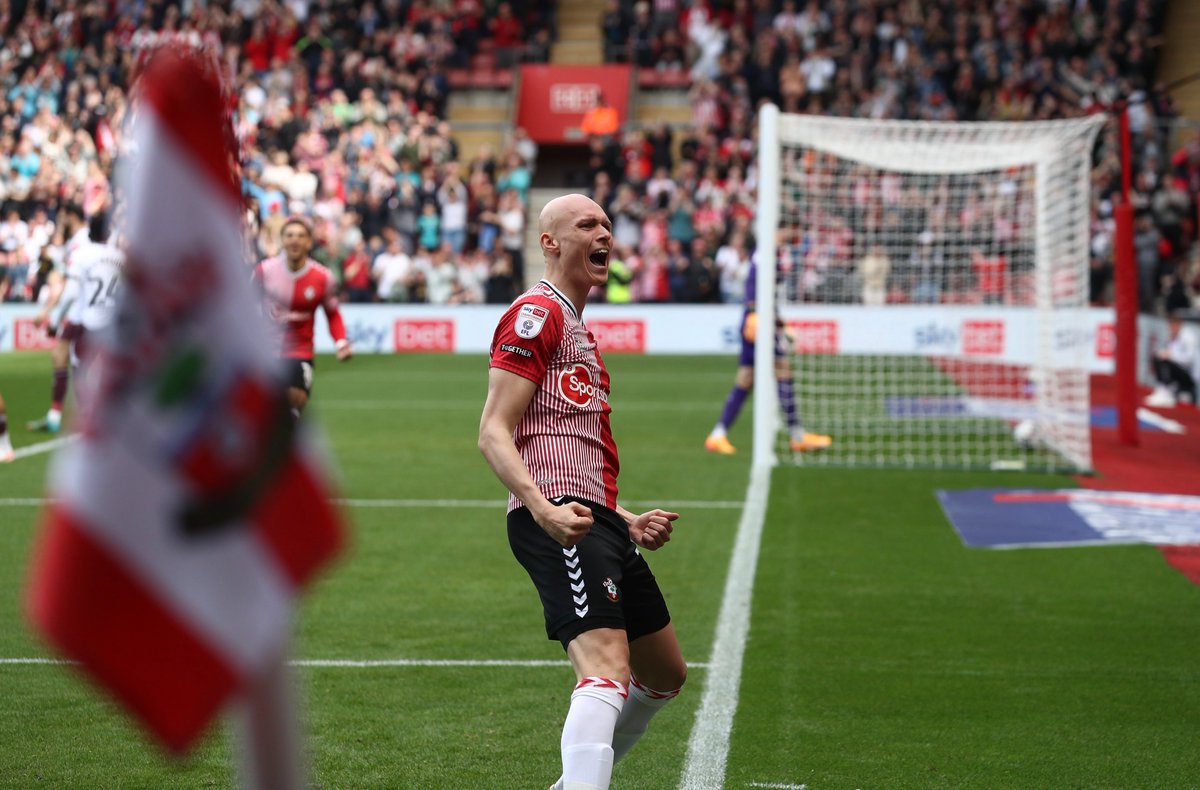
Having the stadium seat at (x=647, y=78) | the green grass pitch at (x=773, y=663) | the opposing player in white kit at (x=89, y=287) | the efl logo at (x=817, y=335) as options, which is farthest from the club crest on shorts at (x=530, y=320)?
the stadium seat at (x=647, y=78)

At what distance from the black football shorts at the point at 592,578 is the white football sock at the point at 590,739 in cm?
20

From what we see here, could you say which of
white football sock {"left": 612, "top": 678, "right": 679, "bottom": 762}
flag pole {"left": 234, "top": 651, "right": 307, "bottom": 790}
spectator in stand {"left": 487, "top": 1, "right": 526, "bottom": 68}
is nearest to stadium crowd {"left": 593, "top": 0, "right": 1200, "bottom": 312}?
spectator in stand {"left": 487, "top": 1, "right": 526, "bottom": 68}

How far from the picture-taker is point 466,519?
11.3 m

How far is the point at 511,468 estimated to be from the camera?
420 centimetres

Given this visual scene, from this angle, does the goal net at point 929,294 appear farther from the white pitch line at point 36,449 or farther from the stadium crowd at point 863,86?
the white pitch line at point 36,449

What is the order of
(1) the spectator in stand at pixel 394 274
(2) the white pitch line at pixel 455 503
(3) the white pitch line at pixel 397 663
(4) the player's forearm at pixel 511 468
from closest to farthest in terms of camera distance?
1. (4) the player's forearm at pixel 511 468
2. (3) the white pitch line at pixel 397 663
3. (2) the white pitch line at pixel 455 503
4. (1) the spectator in stand at pixel 394 274

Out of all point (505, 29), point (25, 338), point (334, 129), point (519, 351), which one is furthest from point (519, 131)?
point (519, 351)

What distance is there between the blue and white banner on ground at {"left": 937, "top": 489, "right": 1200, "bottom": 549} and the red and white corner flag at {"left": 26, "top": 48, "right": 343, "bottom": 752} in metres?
8.93

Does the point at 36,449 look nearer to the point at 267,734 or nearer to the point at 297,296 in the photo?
the point at 297,296

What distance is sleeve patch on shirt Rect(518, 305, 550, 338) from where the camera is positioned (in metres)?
4.35

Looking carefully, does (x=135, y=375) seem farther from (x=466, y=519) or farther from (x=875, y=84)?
(x=875, y=84)

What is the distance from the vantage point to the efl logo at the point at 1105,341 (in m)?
25.8

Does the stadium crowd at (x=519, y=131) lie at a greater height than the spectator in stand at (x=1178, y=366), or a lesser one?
greater

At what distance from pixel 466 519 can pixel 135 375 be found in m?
9.65
